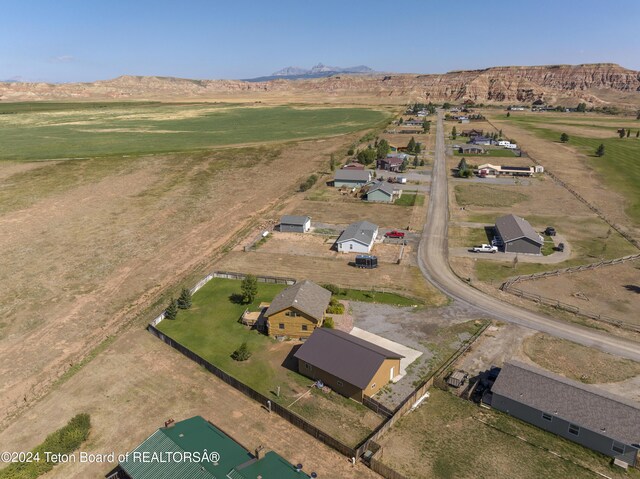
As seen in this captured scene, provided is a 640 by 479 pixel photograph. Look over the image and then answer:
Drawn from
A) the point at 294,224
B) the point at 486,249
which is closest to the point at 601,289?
the point at 486,249

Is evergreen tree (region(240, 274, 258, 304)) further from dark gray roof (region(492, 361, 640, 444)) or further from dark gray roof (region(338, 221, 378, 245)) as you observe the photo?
dark gray roof (region(492, 361, 640, 444))

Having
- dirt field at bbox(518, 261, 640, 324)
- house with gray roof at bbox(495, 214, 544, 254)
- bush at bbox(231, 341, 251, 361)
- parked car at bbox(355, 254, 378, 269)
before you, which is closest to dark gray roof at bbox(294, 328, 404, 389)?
bush at bbox(231, 341, 251, 361)

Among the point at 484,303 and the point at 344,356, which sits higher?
the point at 344,356

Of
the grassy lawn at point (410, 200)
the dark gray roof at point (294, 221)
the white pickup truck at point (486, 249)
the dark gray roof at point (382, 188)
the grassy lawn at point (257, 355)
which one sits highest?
the dark gray roof at point (382, 188)

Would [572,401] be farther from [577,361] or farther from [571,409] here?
[577,361]

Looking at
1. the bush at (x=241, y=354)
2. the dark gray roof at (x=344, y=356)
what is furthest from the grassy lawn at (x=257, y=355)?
the dark gray roof at (x=344, y=356)

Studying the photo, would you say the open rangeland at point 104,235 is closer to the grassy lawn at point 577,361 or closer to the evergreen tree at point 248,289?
the evergreen tree at point 248,289
